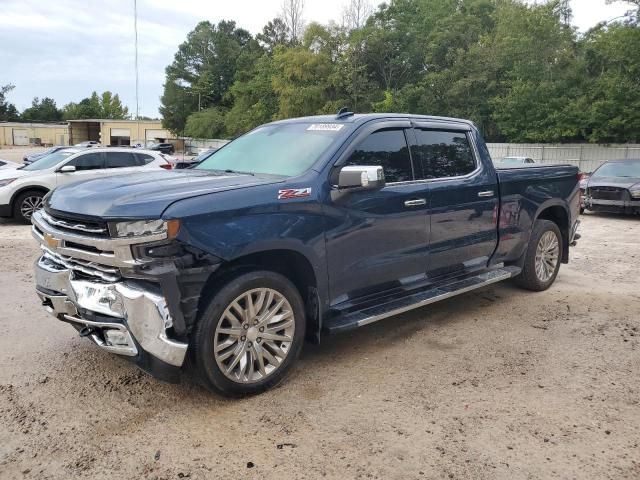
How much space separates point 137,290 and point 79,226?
2.12 feet

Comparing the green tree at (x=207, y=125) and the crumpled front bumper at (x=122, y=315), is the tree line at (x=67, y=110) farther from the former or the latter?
the crumpled front bumper at (x=122, y=315)

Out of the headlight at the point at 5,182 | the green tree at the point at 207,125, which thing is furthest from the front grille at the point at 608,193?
the green tree at the point at 207,125

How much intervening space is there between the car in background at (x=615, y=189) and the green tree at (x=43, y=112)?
110 meters

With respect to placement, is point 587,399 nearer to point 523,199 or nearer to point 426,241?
point 426,241

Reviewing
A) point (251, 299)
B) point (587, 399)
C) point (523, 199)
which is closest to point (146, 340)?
point (251, 299)

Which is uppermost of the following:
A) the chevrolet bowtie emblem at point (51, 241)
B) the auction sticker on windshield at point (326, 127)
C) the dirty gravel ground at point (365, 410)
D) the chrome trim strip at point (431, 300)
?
the auction sticker on windshield at point (326, 127)

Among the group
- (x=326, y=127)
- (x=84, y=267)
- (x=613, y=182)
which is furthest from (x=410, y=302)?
(x=613, y=182)

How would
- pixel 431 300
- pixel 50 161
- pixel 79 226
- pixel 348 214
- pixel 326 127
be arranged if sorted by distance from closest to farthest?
pixel 79 226
pixel 348 214
pixel 326 127
pixel 431 300
pixel 50 161

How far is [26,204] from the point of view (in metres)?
11.2

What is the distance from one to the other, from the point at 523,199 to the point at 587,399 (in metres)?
2.67

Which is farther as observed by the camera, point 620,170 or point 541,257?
point 620,170

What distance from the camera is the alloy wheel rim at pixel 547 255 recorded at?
6.31 metres

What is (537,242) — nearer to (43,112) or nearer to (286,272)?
(286,272)

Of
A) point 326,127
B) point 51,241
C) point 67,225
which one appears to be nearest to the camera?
point 67,225
